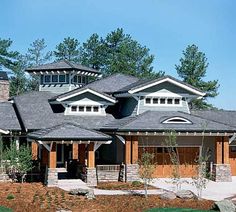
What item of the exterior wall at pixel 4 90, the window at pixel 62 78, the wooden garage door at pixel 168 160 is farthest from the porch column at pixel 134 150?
the exterior wall at pixel 4 90

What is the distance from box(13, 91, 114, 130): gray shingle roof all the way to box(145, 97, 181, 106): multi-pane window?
2.92 m

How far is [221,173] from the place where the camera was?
2973 centimetres

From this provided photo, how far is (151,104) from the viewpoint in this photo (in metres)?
32.5

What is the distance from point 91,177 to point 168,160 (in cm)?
648

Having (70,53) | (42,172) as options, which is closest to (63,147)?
(42,172)

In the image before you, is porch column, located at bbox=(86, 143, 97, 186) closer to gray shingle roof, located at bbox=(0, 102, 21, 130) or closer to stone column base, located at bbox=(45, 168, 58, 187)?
stone column base, located at bbox=(45, 168, 58, 187)

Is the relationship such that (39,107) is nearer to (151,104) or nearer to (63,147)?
(63,147)

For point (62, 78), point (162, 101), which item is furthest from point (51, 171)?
point (62, 78)

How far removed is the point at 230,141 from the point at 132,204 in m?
13.0

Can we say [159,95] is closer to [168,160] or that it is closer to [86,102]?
[168,160]

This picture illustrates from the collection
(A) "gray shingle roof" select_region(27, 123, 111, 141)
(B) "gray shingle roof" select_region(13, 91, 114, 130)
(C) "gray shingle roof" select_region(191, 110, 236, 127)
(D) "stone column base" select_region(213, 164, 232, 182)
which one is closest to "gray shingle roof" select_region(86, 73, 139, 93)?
(B) "gray shingle roof" select_region(13, 91, 114, 130)

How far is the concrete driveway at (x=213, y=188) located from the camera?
23.1 m

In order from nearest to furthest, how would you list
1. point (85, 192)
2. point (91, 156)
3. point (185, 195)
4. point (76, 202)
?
point (76, 202), point (185, 195), point (85, 192), point (91, 156)

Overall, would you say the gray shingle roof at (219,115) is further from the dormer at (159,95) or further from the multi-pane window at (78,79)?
the multi-pane window at (78,79)
